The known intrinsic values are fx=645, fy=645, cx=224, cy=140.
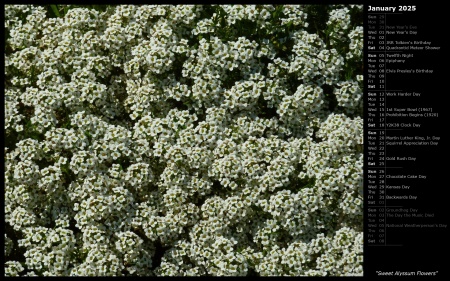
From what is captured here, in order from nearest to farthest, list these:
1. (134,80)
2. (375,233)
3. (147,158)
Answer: (375,233)
(147,158)
(134,80)

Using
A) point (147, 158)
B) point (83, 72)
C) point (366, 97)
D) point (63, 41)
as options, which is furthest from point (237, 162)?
point (63, 41)

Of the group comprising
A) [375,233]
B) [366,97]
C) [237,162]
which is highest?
[366,97]

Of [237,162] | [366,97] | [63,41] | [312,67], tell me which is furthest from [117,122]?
[366,97]

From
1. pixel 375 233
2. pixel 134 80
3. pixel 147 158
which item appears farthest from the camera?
pixel 134 80

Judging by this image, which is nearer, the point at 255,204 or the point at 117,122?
the point at 255,204

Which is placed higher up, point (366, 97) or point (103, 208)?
point (366, 97)

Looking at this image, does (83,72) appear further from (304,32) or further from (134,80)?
(304,32)

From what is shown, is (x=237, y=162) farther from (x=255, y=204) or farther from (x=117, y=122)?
(x=117, y=122)
